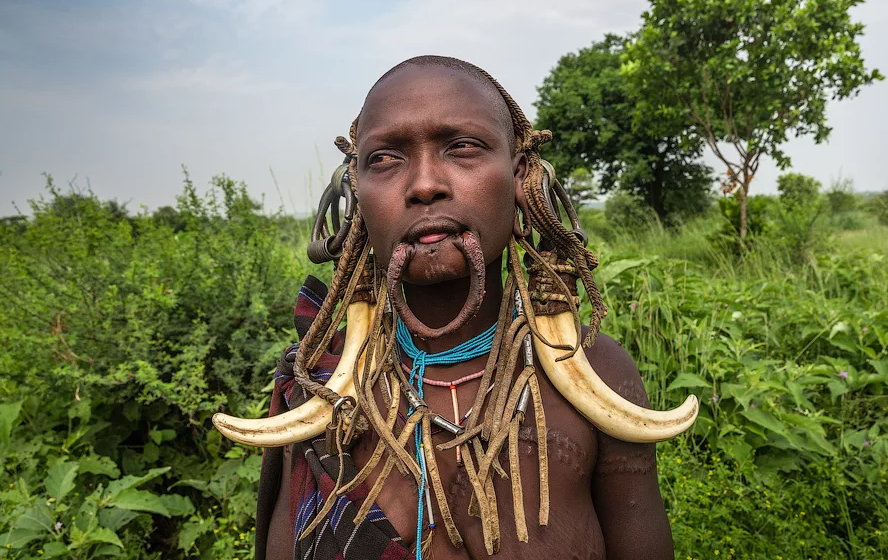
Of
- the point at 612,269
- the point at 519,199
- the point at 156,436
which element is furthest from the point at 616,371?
the point at 156,436

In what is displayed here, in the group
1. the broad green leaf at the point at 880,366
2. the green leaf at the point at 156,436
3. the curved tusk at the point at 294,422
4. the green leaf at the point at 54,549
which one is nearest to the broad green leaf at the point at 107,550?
the green leaf at the point at 54,549

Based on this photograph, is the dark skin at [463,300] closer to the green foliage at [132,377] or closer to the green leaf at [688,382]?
the green leaf at [688,382]

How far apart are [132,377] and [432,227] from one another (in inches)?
109

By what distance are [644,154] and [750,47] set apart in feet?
35.6

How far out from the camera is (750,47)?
10.1 metres

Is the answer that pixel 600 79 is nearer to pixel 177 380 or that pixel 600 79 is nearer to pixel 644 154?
pixel 644 154

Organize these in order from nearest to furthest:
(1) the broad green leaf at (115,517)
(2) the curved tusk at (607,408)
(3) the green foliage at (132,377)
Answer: (2) the curved tusk at (607,408), (1) the broad green leaf at (115,517), (3) the green foliage at (132,377)

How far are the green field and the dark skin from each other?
119cm

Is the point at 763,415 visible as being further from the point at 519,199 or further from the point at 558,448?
the point at 519,199

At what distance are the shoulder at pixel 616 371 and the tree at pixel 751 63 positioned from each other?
29.7 feet

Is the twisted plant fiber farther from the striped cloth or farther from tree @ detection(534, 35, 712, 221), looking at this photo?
tree @ detection(534, 35, 712, 221)

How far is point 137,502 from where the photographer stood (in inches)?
94.7

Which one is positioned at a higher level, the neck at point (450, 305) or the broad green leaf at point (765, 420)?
the neck at point (450, 305)

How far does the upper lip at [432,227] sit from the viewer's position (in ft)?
3.38
